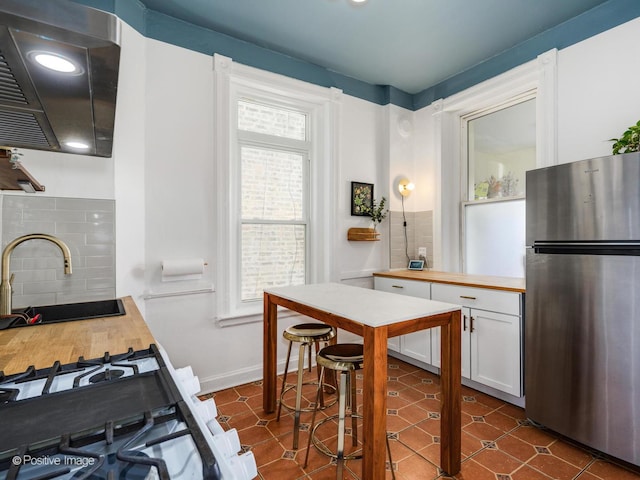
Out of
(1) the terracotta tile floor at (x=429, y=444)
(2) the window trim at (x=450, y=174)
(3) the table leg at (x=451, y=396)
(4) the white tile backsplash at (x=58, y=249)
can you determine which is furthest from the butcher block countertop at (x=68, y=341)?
(2) the window trim at (x=450, y=174)

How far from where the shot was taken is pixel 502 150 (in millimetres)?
3289

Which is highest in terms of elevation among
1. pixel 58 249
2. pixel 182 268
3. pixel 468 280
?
pixel 58 249

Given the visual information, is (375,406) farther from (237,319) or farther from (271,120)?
(271,120)

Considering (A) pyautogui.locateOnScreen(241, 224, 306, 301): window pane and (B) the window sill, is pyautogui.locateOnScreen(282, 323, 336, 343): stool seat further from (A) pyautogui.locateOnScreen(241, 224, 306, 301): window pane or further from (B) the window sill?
(A) pyautogui.locateOnScreen(241, 224, 306, 301): window pane

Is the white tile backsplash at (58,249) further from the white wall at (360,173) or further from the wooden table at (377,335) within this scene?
the white wall at (360,173)

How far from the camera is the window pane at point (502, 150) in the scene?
10.1ft

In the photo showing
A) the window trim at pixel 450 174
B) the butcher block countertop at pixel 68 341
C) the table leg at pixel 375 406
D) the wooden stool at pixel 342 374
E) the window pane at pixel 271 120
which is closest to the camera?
the butcher block countertop at pixel 68 341

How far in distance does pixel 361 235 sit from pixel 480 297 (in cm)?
127

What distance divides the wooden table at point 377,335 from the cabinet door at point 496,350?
0.92 metres

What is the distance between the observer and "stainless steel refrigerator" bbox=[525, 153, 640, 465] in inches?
71.1

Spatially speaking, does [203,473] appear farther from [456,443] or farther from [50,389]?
[456,443]

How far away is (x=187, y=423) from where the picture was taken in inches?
26.4

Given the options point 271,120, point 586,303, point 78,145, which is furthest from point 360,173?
point 78,145

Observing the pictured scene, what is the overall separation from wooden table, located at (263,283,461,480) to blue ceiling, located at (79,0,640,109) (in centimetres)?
205
